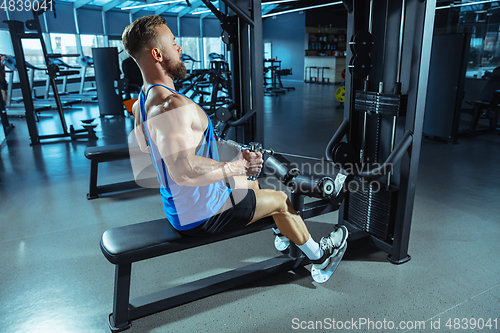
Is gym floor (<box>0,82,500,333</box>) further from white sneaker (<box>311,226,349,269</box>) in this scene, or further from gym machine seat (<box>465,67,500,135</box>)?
gym machine seat (<box>465,67,500,135</box>)

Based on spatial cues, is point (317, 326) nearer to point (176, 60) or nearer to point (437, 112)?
point (176, 60)

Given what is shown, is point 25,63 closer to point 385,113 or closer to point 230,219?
point 230,219

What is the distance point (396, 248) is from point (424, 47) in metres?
1.00

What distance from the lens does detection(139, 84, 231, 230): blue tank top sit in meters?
1.29

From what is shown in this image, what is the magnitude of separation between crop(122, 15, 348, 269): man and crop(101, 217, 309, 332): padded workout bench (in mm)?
65

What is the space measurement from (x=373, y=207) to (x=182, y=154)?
1.25 m

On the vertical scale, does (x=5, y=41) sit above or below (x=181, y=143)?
above

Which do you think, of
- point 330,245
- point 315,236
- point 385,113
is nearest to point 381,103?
point 385,113

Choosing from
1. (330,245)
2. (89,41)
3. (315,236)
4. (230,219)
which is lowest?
(315,236)

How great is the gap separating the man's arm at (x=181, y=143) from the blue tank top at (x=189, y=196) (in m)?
0.07

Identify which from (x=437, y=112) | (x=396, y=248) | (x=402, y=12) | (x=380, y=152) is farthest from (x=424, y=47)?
(x=437, y=112)

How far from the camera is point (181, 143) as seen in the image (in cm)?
115

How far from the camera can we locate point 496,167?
334cm

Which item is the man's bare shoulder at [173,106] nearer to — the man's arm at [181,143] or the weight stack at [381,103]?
the man's arm at [181,143]
